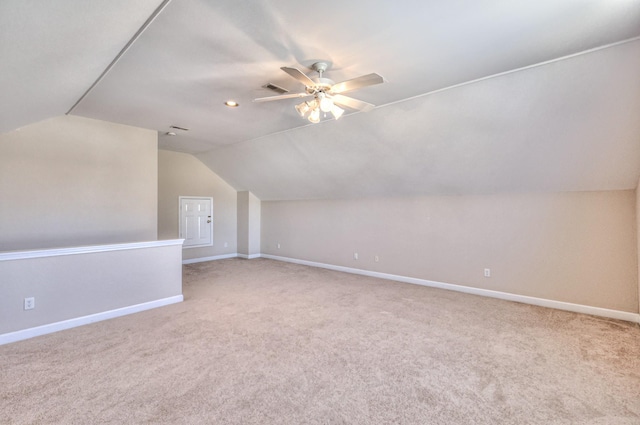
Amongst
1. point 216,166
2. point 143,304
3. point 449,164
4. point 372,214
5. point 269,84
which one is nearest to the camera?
point 269,84

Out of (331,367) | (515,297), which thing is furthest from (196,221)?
(515,297)

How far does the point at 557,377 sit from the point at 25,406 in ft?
12.7

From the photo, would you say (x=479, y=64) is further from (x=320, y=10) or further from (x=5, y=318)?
(x=5, y=318)

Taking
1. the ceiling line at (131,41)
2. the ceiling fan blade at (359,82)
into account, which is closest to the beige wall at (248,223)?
the ceiling line at (131,41)

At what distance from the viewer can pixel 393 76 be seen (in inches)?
117

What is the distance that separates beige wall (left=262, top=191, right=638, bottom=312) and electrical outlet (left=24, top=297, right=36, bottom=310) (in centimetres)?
470

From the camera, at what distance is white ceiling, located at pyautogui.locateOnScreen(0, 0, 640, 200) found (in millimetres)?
1979

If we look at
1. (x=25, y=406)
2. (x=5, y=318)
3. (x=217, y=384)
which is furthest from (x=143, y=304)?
(x=217, y=384)

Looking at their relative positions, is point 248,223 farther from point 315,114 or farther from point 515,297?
point 515,297

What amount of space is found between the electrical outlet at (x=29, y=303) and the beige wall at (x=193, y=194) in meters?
3.49

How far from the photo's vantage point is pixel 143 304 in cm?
392

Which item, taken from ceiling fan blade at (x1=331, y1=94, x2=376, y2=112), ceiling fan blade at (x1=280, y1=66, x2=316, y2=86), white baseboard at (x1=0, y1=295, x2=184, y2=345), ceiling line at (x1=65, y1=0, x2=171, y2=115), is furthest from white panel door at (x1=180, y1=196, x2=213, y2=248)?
ceiling fan blade at (x1=280, y1=66, x2=316, y2=86)

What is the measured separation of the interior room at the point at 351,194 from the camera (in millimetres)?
2059

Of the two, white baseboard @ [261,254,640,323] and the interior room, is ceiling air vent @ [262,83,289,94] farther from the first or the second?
white baseboard @ [261,254,640,323]
